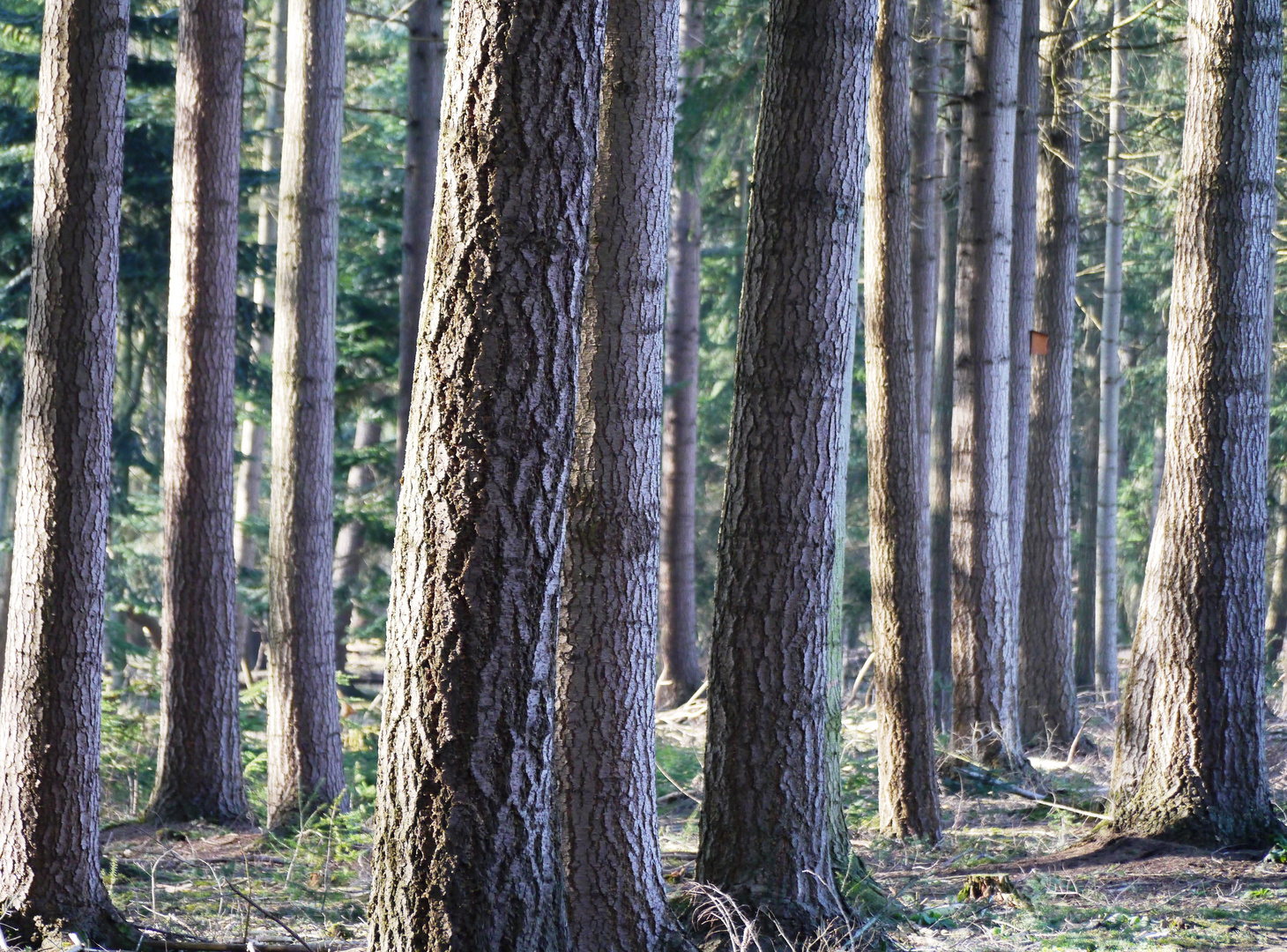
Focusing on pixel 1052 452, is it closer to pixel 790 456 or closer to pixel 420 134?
pixel 420 134

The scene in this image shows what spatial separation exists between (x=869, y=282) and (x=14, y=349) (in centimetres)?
902

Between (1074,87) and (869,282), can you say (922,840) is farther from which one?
(1074,87)

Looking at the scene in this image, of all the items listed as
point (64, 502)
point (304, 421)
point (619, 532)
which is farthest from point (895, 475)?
point (64, 502)

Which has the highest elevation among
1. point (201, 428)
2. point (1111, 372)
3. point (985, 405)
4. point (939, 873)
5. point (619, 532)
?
point (1111, 372)

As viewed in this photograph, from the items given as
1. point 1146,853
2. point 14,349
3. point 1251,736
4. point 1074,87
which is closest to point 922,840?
point 1146,853

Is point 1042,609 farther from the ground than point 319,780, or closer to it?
farther from the ground

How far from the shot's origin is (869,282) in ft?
26.5

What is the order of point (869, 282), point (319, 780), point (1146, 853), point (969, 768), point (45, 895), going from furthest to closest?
point (969, 768)
point (319, 780)
point (869, 282)
point (1146, 853)
point (45, 895)

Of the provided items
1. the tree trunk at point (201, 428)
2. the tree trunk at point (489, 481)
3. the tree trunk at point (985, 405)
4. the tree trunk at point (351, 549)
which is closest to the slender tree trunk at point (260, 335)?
the tree trunk at point (351, 549)

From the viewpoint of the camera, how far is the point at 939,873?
746 centimetres

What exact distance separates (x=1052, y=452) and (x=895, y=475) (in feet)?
17.0

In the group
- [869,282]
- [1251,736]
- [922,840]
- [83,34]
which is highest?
[83,34]

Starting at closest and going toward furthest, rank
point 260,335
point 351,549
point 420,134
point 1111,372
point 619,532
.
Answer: point 619,532
point 420,134
point 1111,372
point 260,335
point 351,549

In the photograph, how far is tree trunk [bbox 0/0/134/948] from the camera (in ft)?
19.7
